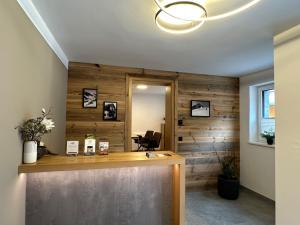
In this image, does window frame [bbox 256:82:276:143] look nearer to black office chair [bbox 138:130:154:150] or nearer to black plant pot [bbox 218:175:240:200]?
black plant pot [bbox 218:175:240:200]

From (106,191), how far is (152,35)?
1.68 m

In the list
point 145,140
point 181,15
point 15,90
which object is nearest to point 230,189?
point 181,15

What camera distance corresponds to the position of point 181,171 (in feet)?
5.72

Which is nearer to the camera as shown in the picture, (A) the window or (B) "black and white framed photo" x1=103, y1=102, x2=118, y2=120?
(B) "black and white framed photo" x1=103, y1=102, x2=118, y2=120

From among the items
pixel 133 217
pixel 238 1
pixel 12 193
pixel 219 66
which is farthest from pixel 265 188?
pixel 12 193

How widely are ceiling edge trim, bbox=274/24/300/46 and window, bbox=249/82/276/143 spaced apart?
1.67 meters

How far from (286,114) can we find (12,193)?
8.31 feet

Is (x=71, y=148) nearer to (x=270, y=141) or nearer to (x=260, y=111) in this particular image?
(x=270, y=141)

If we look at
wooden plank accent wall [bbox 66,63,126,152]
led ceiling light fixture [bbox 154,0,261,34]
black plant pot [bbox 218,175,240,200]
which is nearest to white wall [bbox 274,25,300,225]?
led ceiling light fixture [bbox 154,0,261,34]

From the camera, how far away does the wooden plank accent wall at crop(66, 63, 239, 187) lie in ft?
10.5

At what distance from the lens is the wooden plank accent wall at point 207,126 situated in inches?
146

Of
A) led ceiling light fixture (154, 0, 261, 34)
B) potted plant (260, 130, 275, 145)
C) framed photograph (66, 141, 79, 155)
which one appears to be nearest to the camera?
led ceiling light fixture (154, 0, 261, 34)

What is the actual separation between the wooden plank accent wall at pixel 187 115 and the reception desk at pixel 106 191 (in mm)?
1613

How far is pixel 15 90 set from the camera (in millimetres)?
1323
